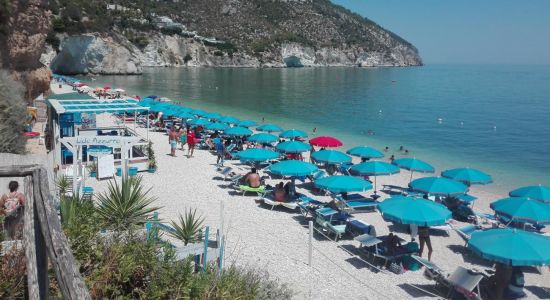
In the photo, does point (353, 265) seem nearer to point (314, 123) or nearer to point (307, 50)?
point (314, 123)

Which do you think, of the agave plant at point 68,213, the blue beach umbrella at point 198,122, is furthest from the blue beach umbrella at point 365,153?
the agave plant at point 68,213

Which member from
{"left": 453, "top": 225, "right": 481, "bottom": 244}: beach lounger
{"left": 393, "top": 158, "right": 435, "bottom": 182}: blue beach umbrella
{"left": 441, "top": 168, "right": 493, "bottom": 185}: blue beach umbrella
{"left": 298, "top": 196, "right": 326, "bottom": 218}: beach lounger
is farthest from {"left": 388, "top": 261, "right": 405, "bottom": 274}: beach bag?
{"left": 393, "top": 158, "right": 435, "bottom": 182}: blue beach umbrella

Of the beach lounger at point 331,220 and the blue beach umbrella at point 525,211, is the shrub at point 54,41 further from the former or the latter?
the blue beach umbrella at point 525,211

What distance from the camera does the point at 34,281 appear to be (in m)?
3.29

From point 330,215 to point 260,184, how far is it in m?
3.63

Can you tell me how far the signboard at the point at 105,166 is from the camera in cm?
1491

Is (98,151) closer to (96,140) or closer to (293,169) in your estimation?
(96,140)

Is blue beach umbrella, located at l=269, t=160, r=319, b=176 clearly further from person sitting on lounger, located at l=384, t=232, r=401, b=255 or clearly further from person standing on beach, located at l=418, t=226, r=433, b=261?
person standing on beach, located at l=418, t=226, r=433, b=261

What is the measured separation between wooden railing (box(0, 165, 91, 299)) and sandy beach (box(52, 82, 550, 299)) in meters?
3.99

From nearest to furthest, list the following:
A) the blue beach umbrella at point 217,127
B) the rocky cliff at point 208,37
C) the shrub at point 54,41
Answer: the blue beach umbrella at point 217,127 < the shrub at point 54,41 < the rocky cliff at point 208,37

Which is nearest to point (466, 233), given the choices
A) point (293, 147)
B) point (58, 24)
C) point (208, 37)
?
point (293, 147)

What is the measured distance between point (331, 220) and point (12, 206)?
7.80m

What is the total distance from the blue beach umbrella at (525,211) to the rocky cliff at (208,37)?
78603mm

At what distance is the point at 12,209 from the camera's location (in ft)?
22.0
